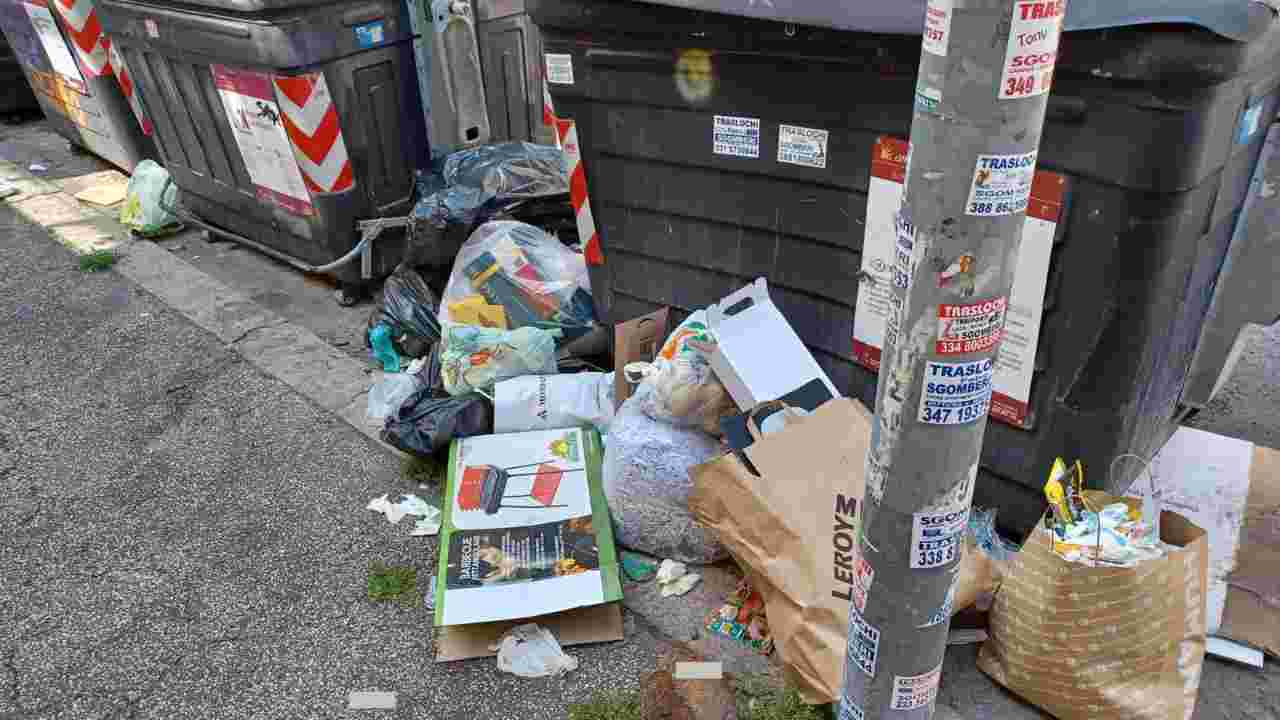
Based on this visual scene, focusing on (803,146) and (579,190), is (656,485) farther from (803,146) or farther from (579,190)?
(579,190)

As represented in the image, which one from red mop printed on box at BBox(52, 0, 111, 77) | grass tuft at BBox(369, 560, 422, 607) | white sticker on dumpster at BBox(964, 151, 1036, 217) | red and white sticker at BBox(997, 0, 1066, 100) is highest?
red and white sticker at BBox(997, 0, 1066, 100)

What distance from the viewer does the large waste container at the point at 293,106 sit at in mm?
3662

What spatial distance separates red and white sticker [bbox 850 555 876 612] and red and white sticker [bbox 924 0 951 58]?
2.70ft

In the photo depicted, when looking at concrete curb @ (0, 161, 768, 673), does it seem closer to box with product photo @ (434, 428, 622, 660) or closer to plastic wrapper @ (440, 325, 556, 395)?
box with product photo @ (434, 428, 622, 660)

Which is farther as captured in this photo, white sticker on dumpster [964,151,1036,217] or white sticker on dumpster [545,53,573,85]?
white sticker on dumpster [545,53,573,85]

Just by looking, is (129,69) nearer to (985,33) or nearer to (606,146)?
(606,146)

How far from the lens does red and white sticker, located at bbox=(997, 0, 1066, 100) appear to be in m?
1.00

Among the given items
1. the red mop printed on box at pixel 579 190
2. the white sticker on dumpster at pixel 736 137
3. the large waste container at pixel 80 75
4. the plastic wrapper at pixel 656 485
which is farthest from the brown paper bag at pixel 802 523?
the large waste container at pixel 80 75

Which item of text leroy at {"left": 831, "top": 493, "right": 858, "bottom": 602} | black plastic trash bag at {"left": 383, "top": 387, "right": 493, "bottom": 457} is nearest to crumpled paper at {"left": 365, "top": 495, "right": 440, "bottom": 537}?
black plastic trash bag at {"left": 383, "top": 387, "right": 493, "bottom": 457}

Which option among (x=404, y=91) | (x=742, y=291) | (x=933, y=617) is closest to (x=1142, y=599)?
(x=933, y=617)

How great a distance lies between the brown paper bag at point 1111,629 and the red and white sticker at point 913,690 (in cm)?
51

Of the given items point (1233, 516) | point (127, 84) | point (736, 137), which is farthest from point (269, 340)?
point (1233, 516)

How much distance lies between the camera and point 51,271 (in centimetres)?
489

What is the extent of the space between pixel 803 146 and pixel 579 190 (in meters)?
0.97
